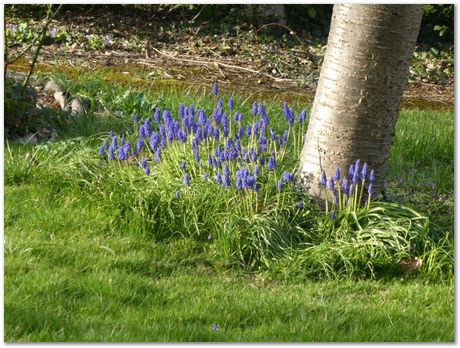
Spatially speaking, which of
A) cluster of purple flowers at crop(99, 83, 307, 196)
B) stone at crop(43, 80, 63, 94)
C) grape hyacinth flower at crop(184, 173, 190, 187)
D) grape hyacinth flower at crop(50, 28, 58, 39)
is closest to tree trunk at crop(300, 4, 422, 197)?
cluster of purple flowers at crop(99, 83, 307, 196)

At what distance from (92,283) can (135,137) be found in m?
2.17

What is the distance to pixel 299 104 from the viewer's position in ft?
28.1

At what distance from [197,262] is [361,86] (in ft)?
4.48

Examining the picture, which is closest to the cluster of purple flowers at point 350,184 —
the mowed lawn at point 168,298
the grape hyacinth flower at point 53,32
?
the mowed lawn at point 168,298

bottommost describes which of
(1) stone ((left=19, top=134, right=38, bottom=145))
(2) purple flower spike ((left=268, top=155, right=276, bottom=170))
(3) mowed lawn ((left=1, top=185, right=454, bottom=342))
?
(3) mowed lawn ((left=1, top=185, right=454, bottom=342))

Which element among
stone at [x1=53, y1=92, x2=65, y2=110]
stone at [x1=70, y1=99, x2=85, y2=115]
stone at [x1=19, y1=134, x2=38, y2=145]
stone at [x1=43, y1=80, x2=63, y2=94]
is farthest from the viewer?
stone at [x1=43, y1=80, x2=63, y2=94]

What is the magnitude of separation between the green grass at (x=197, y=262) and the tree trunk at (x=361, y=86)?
329mm

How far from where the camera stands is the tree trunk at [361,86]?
16.6ft

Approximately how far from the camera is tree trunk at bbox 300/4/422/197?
5.05 metres

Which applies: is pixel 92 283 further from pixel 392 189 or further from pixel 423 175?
pixel 423 175

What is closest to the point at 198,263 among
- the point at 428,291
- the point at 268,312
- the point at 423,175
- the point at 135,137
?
the point at 268,312

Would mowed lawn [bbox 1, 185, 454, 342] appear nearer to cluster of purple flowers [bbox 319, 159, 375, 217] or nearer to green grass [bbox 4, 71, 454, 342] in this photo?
green grass [bbox 4, 71, 454, 342]

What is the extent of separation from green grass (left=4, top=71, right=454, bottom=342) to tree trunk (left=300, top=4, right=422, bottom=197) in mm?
329

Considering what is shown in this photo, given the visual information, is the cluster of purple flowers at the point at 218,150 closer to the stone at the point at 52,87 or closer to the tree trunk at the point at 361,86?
the tree trunk at the point at 361,86
